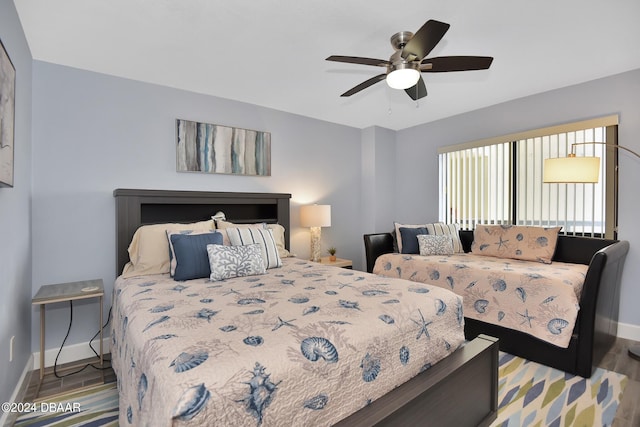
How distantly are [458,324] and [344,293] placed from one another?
659mm

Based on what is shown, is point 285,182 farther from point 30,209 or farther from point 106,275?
point 30,209

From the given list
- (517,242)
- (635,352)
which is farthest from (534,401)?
(517,242)

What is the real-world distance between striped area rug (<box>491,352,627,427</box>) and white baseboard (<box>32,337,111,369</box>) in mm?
3045

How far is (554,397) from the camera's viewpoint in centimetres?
202

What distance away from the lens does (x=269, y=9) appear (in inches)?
76.9

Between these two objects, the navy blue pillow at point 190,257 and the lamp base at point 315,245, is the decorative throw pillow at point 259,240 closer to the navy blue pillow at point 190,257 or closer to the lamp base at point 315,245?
the navy blue pillow at point 190,257

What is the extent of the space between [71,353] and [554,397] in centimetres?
359

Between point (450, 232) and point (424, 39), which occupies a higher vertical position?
point (424, 39)

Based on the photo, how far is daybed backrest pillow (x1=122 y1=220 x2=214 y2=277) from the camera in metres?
2.46

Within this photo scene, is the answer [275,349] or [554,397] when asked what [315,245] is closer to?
[554,397]

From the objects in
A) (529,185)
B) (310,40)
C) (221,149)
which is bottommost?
(529,185)

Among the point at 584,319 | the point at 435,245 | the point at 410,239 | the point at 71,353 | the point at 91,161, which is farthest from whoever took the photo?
the point at 410,239

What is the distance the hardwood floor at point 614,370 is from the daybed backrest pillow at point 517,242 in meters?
0.90

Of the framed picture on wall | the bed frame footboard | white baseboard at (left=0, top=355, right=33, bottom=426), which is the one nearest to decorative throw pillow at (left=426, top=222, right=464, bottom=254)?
the bed frame footboard
